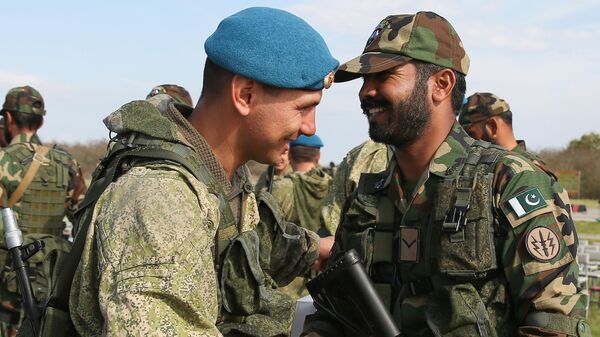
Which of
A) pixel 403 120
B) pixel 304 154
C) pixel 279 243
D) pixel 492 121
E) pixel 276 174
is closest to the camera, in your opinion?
pixel 279 243

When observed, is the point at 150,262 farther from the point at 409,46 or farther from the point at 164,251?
the point at 409,46

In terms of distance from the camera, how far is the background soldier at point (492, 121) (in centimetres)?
612

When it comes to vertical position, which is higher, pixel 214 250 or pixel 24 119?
pixel 214 250

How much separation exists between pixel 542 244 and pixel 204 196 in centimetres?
129

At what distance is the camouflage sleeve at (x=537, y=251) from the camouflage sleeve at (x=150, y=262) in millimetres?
1214

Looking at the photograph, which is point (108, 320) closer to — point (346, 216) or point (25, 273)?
point (25, 273)

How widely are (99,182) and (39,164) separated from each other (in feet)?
15.7

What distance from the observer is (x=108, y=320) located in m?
1.60

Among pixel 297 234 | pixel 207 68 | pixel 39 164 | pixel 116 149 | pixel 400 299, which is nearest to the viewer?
pixel 116 149

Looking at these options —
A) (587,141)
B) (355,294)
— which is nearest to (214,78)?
(355,294)

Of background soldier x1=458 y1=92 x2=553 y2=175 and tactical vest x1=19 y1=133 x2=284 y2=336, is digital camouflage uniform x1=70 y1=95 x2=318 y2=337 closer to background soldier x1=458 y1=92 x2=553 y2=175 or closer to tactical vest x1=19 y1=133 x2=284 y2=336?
tactical vest x1=19 y1=133 x2=284 y2=336

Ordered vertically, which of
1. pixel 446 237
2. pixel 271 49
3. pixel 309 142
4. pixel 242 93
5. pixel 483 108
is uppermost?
pixel 271 49

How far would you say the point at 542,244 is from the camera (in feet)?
8.23

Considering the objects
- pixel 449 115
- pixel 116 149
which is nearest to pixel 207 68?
pixel 116 149
